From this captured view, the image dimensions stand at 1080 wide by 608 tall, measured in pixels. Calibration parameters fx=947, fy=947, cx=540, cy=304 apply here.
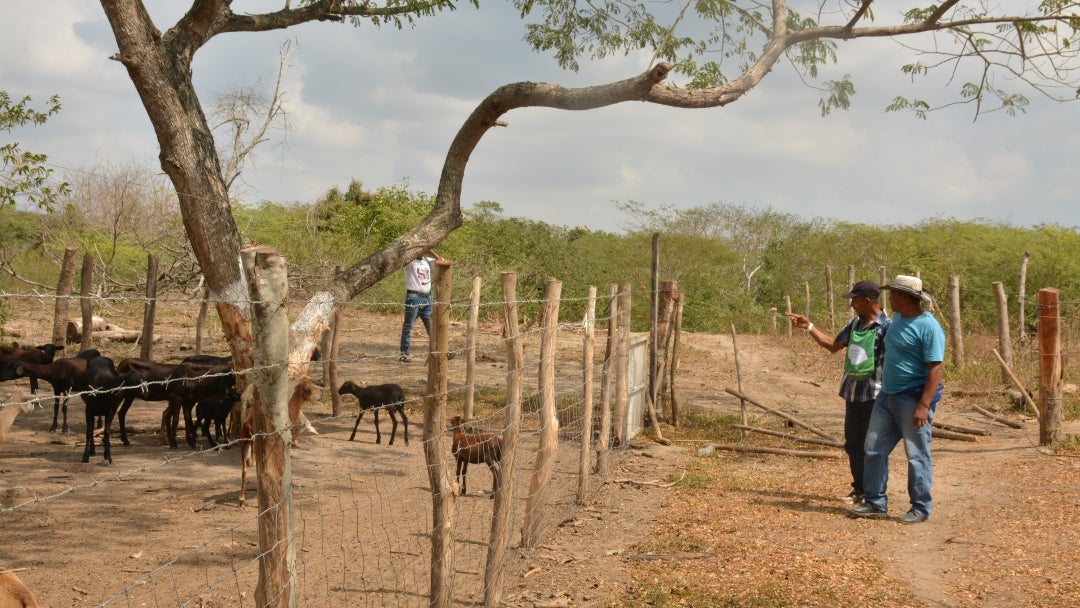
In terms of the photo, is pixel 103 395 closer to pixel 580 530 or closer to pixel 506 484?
pixel 580 530

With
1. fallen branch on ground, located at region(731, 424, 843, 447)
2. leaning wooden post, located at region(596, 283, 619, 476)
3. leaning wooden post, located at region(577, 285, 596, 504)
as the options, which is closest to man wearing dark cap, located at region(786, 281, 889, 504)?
leaning wooden post, located at region(577, 285, 596, 504)

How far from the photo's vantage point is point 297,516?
7.16 metres

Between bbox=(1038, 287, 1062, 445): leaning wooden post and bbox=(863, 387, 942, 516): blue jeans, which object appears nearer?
bbox=(863, 387, 942, 516): blue jeans

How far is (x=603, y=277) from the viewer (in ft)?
81.0

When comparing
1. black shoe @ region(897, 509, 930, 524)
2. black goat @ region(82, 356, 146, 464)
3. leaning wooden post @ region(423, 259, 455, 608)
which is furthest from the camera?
black goat @ region(82, 356, 146, 464)

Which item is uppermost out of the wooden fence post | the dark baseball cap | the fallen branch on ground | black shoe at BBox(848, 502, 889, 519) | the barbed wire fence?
the dark baseball cap

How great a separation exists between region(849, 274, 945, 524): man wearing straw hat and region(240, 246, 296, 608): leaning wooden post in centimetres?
454

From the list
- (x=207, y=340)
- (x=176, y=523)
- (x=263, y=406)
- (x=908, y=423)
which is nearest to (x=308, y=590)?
(x=176, y=523)

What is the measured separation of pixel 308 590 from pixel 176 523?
6.84 ft

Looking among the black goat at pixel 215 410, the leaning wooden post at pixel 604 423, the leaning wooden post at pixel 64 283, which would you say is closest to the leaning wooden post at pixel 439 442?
the leaning wooden post at pixel 604 423

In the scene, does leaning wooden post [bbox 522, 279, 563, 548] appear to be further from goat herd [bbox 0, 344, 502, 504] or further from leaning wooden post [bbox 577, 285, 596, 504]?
goat herd [bbox 0, 344, 502, 504]

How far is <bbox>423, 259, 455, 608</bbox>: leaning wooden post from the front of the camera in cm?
430

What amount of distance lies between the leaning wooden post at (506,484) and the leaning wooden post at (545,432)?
2.13 feet

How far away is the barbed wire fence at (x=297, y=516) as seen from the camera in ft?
17.3
